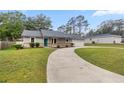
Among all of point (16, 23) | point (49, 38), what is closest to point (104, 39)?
point (49, 38)

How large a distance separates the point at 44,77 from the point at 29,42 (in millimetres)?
17163

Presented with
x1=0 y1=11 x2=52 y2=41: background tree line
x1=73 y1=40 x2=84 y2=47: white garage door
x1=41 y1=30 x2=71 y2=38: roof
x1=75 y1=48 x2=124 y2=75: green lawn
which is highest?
x1=0 y1=11 x2=52 y2=41: background tree line

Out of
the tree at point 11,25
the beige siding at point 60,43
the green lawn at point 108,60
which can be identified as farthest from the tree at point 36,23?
the green lawn at point 108,60

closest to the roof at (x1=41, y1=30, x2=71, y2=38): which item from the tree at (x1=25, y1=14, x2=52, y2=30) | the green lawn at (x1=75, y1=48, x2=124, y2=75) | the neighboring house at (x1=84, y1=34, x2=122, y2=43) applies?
the tree at (x1=25, y1=14, x2=52, y2=30)

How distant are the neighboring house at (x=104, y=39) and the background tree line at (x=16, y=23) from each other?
682cm

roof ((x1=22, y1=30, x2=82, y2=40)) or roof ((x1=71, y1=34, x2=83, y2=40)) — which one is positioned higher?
roof ((x1=22, y1=30, x2=82, y2=40))

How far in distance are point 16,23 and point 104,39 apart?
1358 centimetres

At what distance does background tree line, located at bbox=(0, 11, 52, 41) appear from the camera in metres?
29.5

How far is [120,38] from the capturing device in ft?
112

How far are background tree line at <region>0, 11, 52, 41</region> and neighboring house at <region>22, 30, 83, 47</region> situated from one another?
344cm

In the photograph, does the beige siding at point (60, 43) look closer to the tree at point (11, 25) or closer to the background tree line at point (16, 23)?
the background tree line at point (16, 23)

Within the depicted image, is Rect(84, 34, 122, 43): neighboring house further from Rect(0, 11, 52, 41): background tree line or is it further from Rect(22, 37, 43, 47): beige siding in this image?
Rect(22, 37, 43, 47): beige siding

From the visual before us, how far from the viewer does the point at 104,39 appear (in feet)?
106
